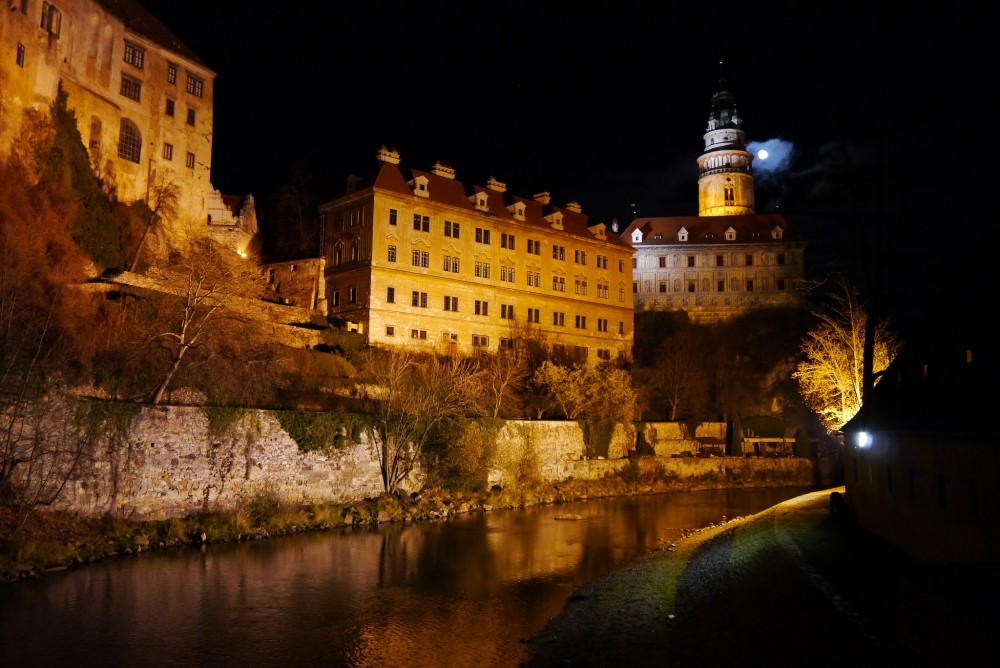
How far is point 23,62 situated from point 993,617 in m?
36.3

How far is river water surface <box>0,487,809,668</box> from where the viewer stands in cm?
1304

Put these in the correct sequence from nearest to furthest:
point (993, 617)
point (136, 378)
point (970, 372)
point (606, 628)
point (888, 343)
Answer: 1. point (993, 617)
2. point (970, 372)
3. point (606, 628)
4. point (136, 378)
5. point (888, 343)

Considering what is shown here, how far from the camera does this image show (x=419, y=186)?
45219mm

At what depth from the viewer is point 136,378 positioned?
2352cm

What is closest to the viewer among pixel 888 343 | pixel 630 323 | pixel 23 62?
pixel 23 62

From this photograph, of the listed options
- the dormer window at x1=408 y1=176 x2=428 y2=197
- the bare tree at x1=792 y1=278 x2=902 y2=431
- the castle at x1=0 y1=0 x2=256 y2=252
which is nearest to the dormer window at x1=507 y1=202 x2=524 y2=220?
the dormer window at x1=408 y1=176 x2=428 y2=197

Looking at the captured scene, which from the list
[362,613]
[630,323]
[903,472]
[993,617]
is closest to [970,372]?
[903,472]

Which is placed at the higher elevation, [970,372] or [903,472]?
[970,372]

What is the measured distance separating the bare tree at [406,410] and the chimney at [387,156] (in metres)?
16.7

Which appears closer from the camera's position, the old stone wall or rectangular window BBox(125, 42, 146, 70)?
the old stone wall

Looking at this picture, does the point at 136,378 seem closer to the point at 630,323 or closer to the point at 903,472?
the point at 903,472

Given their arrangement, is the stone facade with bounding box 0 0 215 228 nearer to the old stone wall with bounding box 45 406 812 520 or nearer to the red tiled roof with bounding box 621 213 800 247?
the old stone wall with bounding box 45 406 812 520

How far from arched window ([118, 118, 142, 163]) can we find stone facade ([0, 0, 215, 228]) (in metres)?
0.05

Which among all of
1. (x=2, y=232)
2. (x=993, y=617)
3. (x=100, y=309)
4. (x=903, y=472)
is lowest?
(x=993, y=617)
